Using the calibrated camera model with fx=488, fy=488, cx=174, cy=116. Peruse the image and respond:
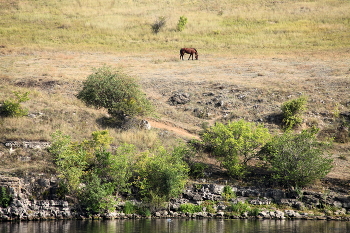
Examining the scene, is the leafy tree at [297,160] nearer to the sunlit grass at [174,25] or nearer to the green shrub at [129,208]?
the green shrub at [129,208]

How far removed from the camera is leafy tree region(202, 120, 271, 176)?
40531 mm

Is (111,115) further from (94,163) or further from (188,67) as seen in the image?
(188,67)

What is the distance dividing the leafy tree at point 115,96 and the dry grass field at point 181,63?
1.63 metres

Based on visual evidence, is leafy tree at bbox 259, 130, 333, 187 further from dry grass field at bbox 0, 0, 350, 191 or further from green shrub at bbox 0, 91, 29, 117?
green shrub at bbox 0, 91, 29, 117

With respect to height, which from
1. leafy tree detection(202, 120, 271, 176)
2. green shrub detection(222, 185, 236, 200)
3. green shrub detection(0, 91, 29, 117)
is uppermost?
green shrub detection(0, 91, 29, 117)

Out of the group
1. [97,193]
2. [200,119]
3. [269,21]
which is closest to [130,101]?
[200,119]

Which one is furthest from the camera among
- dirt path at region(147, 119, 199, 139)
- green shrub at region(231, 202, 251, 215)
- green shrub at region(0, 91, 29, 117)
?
dirt path at region(147, 119, 199, 139)

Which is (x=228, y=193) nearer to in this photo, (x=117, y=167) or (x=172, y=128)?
(x=117, y=167)

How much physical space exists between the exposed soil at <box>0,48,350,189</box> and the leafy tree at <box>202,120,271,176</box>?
5.36 meters

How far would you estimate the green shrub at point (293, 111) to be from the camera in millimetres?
50406

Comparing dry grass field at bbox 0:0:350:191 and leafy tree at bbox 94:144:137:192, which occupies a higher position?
dry grass field at bbox 0:0:350:191

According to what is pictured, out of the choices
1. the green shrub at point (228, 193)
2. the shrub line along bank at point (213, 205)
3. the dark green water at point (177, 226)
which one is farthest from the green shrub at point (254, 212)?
the green shrub at point (228, 193)

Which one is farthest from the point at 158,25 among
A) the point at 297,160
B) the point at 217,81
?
the point at 297,160

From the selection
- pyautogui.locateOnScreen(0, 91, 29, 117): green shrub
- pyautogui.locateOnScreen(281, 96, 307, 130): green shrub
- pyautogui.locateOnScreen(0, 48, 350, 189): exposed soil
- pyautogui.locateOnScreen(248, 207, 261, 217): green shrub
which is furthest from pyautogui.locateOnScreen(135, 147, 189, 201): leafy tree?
pyautogui.locateOnScreen(281, 96, 307, 130): green shrub
